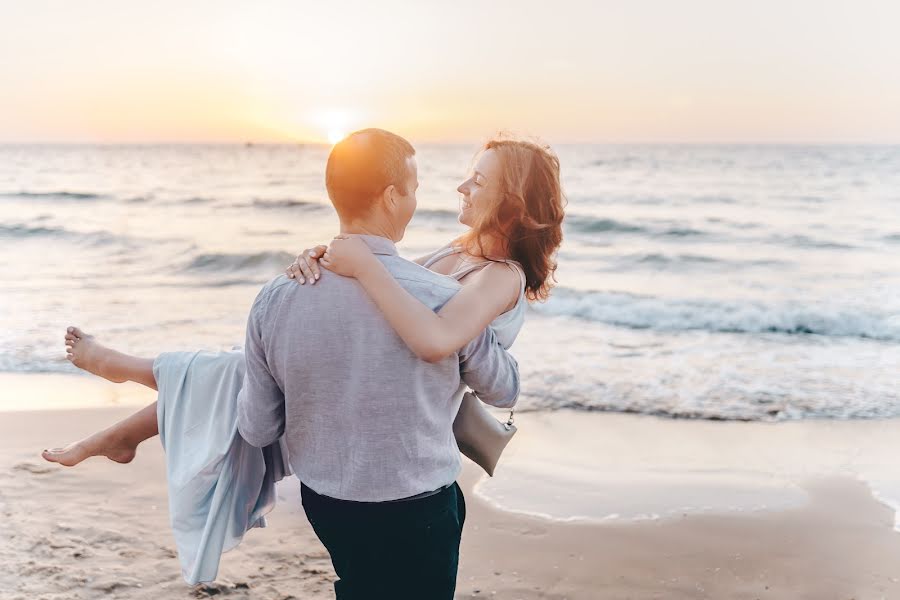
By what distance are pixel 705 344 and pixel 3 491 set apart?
7109mm

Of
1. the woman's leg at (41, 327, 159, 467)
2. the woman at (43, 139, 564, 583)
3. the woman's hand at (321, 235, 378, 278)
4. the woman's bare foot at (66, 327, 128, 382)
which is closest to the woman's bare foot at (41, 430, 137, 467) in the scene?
the woman's leg at (41, 327, 159, 467)

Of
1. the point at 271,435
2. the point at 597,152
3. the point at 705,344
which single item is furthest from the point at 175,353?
the point at 597,152

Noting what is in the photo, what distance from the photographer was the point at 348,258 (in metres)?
1.95

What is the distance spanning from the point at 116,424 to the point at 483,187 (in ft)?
4.70

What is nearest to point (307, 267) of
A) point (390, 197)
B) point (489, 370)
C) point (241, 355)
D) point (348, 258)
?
point (348, 258)

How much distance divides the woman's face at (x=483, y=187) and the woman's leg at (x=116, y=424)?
116 centimetres

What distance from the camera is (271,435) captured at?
7.17 ft

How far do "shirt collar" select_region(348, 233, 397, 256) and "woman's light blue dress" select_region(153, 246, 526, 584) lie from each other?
0.52 meters

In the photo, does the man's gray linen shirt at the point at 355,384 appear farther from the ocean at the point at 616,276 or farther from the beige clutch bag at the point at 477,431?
the ocean at the point at 616,276

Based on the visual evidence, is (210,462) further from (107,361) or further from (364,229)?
(364,229)

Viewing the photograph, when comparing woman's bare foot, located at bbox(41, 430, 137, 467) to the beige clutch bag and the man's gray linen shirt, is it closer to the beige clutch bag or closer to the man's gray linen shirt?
the man's gray linen shirt

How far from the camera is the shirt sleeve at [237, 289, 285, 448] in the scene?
2.01 meters

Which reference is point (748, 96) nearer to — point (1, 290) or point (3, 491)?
point (1, 290)

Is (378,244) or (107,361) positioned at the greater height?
(378,244)
